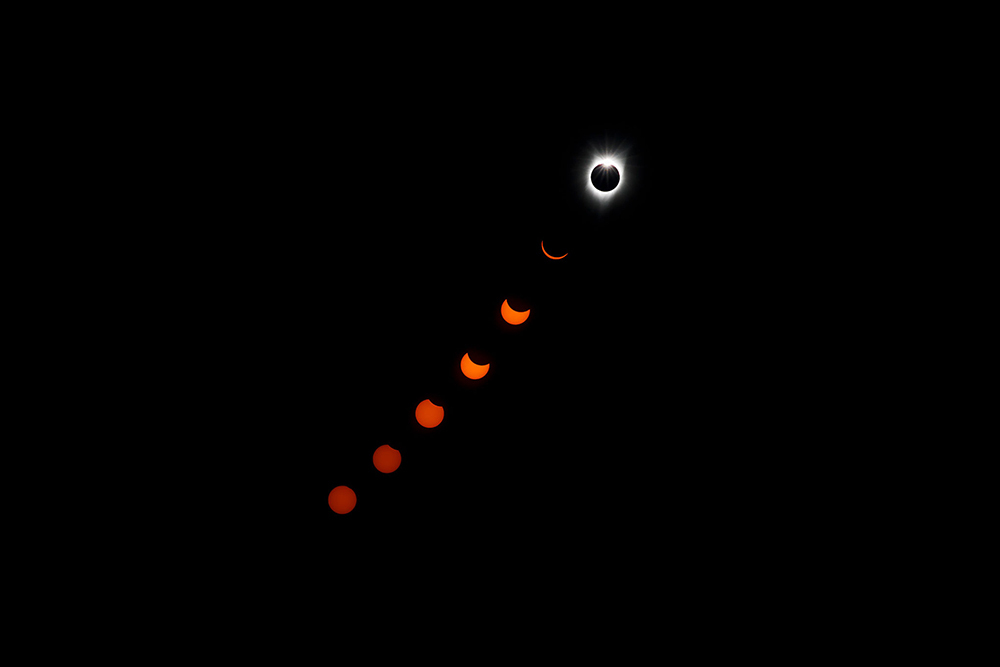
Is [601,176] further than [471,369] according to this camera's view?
No

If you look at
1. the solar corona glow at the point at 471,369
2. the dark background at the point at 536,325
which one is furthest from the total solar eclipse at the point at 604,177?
the solar corona glow at the point at 471,369

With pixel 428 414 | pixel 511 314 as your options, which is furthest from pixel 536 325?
pixel 428 414

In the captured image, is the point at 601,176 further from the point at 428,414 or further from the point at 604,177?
the point at 428,414

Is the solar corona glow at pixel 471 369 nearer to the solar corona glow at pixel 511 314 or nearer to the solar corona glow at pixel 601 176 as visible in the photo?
the solar corona glow at pixel 511 314

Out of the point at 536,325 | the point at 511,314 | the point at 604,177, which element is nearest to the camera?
the point at 604,177

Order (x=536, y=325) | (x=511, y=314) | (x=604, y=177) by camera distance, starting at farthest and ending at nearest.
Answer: (x=536, y=325)
(x=511, y=314)
(x=604, y=177)

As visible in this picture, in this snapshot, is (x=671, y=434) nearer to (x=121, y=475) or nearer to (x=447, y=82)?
(x=447, y=82)
